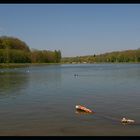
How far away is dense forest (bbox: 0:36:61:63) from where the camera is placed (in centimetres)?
14149

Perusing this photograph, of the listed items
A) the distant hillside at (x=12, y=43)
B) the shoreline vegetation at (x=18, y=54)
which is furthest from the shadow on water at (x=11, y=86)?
the distant hillside at (x=12, y=43)

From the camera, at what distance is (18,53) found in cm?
15212

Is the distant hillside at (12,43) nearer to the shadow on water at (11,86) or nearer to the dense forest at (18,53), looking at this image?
the dense forest at (18,53)

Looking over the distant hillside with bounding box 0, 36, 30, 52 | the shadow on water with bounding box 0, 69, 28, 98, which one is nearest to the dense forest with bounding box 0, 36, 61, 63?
the distant hillside with bounding box 0, 36, 30, 52

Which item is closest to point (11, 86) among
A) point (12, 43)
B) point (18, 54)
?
point (18, 54)

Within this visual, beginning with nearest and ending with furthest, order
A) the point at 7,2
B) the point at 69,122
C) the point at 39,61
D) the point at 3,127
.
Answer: the point at 7,2
the point at 3,127
the point at 69,122
the point at 39,61

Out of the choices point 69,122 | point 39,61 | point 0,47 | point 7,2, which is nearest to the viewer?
point 7,2

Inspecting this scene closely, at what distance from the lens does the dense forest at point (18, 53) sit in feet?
464

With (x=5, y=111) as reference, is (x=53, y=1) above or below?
above

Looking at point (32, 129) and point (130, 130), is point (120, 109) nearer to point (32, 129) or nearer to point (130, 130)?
point (130, 130)

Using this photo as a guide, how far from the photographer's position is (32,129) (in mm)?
11531
